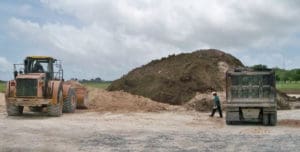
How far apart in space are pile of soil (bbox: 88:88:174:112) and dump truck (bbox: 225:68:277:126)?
825cm

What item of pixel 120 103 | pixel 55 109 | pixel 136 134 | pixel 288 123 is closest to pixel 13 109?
pixel 55 109

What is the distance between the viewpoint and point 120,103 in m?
36.5

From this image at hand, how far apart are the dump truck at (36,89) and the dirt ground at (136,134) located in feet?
2.26

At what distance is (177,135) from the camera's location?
67.2 feet

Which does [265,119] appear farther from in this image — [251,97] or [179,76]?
[179,76]

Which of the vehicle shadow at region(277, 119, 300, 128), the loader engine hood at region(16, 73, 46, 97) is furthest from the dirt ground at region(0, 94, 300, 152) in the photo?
the loader engine hood at region(16, 73, 46, 97)

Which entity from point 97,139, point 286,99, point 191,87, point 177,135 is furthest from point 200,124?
point 286,99

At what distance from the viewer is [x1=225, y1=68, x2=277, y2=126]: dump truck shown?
2581 centimetres

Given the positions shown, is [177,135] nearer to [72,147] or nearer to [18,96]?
[72,147]

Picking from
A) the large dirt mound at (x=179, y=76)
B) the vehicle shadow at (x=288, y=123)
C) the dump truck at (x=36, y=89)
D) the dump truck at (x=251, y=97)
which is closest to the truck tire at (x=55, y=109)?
the dump truck at (x=36, y=89)

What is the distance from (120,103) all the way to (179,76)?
6.71m

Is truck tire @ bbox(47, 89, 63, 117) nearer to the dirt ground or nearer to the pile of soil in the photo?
the dirt ground

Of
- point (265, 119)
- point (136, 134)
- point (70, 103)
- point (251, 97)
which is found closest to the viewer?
point (136, 134)

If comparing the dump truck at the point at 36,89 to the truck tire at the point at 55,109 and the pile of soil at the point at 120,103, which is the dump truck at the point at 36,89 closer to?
the truck tire at the point at 55,109
